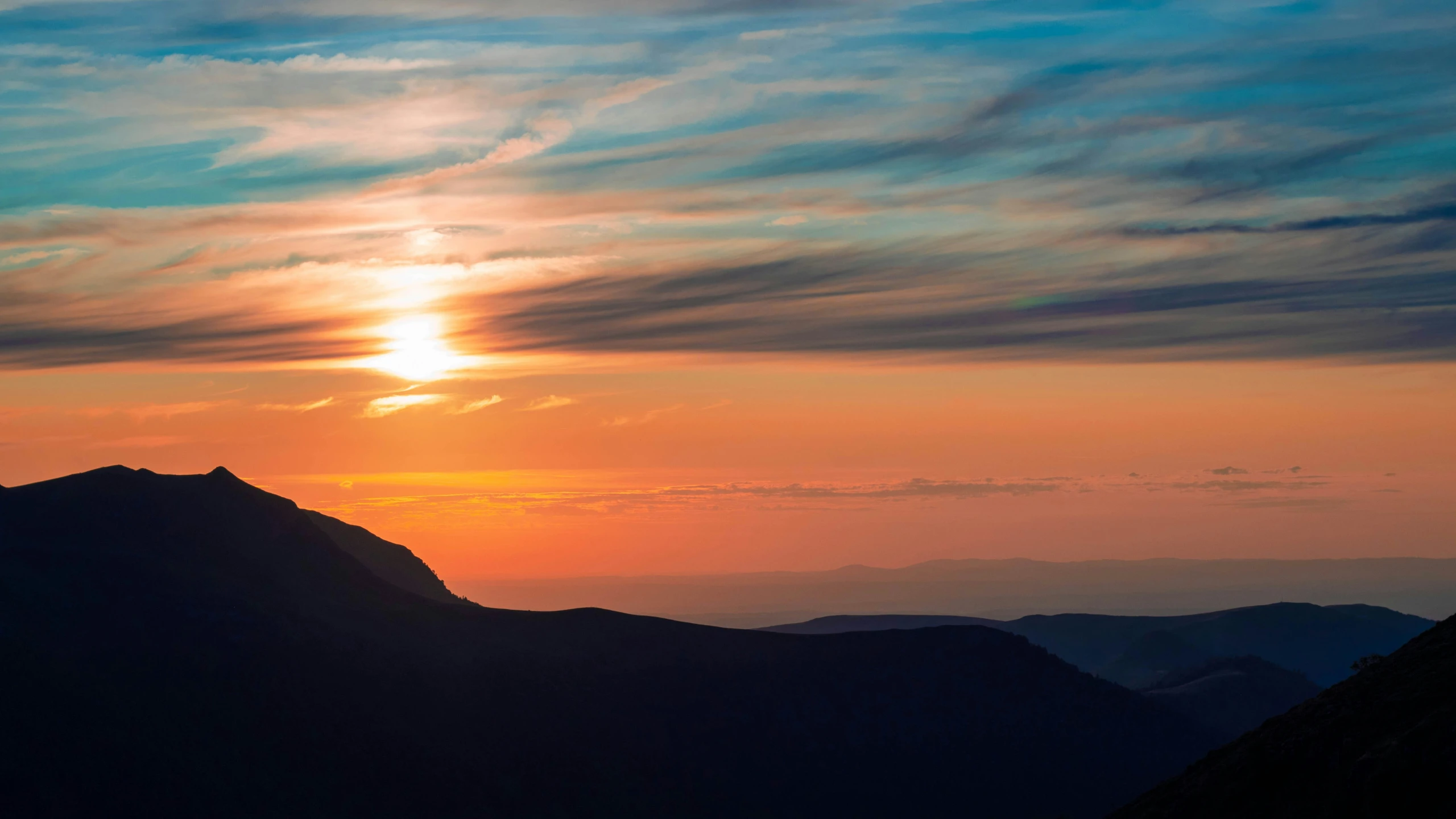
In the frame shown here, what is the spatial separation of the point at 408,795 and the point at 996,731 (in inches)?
2614

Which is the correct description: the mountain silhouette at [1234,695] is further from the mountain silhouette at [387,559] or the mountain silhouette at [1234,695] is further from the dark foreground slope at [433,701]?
the mountain silhouette at [387,559]

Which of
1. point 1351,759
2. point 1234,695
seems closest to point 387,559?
point 1234,695

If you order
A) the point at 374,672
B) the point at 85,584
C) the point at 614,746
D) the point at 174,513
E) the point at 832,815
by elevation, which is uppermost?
the point at 174,513

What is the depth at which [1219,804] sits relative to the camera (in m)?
52.3

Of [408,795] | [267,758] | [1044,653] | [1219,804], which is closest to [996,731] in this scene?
[1044,653]

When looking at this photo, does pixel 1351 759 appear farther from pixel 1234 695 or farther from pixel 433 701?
pixel 1234 695

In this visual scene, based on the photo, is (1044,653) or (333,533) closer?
(1044,653)

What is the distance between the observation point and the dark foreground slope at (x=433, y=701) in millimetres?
103188

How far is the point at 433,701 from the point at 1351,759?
90.5 metres

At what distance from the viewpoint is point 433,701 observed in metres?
119

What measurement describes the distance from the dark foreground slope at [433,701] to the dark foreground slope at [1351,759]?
230ft

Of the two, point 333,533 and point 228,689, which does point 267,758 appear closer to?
point 228,689

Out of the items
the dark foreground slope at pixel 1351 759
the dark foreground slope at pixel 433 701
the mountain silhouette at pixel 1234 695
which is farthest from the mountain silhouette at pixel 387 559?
Result: the dark foreground slope at pixel 1351 759

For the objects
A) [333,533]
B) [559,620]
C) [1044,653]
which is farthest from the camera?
[333,533]
